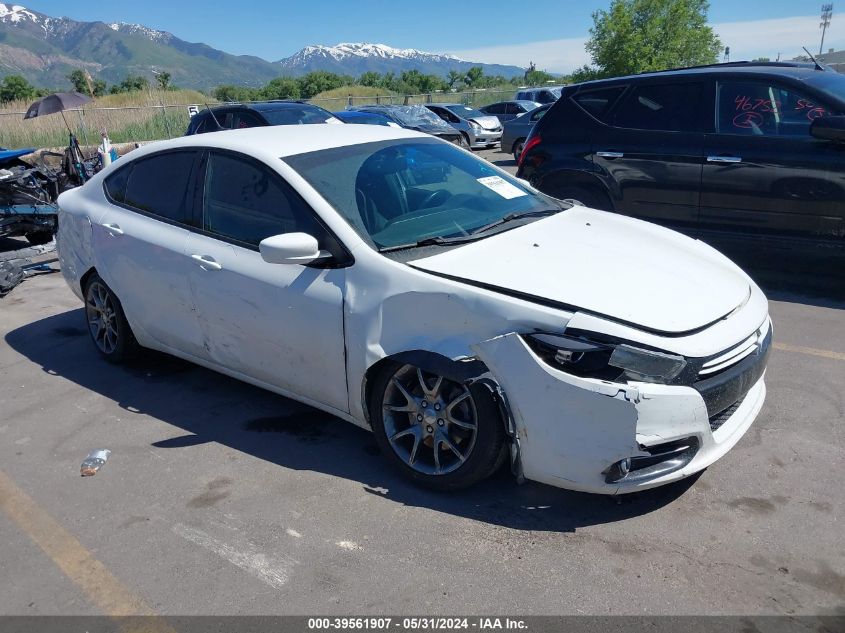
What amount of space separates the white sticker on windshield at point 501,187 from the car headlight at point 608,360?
1.59m

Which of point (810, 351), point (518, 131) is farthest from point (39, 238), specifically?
point (518, 131)

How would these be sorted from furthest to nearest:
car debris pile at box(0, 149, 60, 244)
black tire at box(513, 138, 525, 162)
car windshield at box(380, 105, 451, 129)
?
1. car windshield at box(380, 105, 451, 129)
2. black tire at box(513, 138, 525, 162)
3. car debris pile at box(0, 149, 60, 244)

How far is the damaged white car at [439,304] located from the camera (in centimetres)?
276

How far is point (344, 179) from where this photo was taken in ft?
12.2

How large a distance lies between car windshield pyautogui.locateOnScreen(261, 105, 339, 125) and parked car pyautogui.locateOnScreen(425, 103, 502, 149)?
8.65 metres

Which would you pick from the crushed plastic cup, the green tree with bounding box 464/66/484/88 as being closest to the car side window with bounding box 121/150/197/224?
the crushed plastic cup

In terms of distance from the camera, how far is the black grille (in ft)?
9.58

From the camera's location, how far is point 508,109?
24.0 meters

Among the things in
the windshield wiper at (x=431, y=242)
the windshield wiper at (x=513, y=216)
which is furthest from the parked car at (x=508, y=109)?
the windshield wiper at (x=431, y=242)

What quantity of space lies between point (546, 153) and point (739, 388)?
173 inches

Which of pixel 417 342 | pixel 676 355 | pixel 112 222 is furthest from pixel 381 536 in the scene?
pixel 112 222

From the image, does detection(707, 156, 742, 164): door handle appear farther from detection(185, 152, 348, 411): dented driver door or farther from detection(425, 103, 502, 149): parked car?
detection(425, 103, 502, 149): parked car

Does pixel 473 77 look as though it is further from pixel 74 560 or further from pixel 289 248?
pixel 74 560

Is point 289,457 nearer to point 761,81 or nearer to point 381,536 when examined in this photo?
point 381,536
